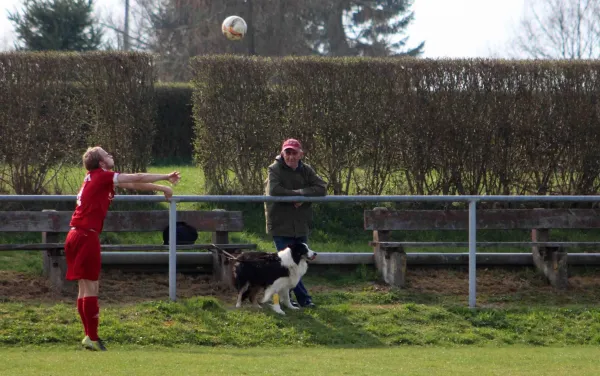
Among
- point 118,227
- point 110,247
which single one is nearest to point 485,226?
point 118,227

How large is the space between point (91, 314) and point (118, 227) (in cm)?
365

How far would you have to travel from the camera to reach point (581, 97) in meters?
16.6

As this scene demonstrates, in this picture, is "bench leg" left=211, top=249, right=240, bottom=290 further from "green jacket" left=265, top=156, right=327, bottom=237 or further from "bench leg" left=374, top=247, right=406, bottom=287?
"bench leg" left=374, top=247, right=406, bottom=287

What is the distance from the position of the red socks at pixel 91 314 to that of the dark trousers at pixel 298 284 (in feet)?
9.96

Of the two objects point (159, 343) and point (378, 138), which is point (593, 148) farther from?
point (159, 343)

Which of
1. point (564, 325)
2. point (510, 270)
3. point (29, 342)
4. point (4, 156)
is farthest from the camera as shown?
point (4, 156)

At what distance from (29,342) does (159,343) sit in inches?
52.6

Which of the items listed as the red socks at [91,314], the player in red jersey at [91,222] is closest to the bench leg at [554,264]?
the player in red jersey at [91,222]

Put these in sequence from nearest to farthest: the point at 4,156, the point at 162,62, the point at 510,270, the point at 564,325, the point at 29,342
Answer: the point at 29,342, the point at 564,325, the point at 510,270, the point at 4,156, the point at 162,62

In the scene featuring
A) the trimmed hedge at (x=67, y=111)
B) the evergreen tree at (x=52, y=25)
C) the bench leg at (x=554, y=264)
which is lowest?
the bench leg at (x=554, y=264)

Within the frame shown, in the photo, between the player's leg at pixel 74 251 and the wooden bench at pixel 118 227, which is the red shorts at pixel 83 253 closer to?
the player's leg at pixel 74 251

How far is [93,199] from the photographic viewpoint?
9.46m

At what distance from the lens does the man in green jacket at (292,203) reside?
11953 mm

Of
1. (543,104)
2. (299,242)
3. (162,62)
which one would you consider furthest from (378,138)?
(162,62)
